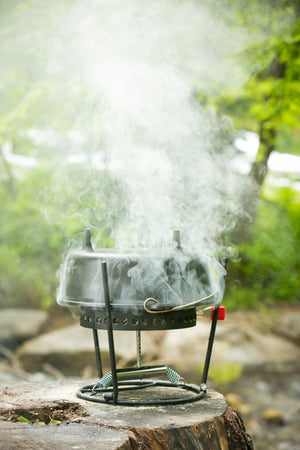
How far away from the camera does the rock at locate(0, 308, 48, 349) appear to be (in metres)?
7.36

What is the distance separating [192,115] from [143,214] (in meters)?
1.73

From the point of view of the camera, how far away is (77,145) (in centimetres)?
635

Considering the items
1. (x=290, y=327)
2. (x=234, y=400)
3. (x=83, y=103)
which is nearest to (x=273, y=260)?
(x=290, y=327)

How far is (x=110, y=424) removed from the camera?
194 cm

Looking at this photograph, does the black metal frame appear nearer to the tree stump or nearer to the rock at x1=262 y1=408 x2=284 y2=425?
the tree stump

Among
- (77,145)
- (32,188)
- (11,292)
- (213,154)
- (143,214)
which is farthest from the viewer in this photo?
(11,292)

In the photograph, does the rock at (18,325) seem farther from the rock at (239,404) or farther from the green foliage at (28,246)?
the rock at (239,404)

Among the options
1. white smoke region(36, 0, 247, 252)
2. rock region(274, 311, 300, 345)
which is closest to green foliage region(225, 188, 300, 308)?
rock region(274, 311, 300, 345)

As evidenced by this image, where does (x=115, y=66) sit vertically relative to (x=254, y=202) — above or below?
above

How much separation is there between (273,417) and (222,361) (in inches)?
52.0

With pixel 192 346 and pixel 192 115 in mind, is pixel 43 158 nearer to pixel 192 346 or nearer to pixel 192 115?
pixel 192 115

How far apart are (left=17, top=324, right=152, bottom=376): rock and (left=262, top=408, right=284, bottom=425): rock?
183 cm

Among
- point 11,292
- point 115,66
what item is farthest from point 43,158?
point 11,292

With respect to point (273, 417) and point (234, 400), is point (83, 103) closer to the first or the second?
point (234, 400)
